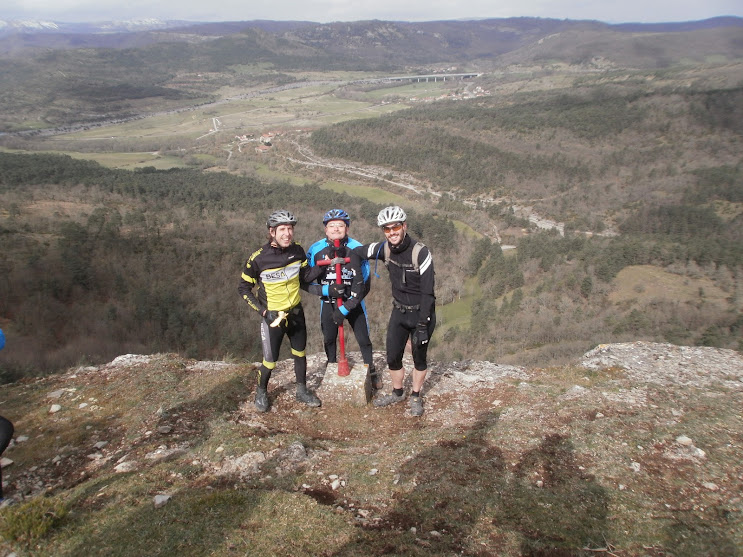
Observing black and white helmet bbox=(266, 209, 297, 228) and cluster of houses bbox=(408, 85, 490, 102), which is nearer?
black and white helmet bbox=(266, 209, 297, 228)

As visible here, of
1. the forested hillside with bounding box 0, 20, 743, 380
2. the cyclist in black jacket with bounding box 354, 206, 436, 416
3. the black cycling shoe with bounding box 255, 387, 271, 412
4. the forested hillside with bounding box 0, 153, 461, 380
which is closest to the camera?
the cyclist in black jacket with bounding box 354, 206, 436, 416

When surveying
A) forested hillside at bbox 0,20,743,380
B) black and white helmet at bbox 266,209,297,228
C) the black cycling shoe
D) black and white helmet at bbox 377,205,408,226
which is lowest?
forested hillside at bbox 0,20,743,380

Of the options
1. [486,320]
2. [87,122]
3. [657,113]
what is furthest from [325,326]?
[87,122]

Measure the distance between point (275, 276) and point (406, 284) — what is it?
181 centimetres

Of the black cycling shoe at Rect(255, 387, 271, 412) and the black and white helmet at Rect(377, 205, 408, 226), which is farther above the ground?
the black and white helmet at Rect(377, 205, 408, 226)

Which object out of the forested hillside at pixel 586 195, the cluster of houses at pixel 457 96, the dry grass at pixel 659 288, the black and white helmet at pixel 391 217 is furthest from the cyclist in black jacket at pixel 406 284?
the cluster of houses at pixel 457 96

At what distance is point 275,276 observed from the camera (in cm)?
584

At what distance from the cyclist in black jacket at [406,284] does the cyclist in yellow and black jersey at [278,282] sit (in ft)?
3.08

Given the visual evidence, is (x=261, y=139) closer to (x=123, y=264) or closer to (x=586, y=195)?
(x=586, y=195)

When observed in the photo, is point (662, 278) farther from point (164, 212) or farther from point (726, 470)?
point (164, 212)

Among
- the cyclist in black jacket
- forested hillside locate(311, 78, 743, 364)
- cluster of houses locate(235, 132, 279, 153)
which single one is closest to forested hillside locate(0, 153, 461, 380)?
the cyclist in black jacket

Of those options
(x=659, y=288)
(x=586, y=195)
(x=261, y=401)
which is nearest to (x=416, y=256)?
(x=261, y=401)

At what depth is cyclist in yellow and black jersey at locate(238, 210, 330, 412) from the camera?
5754mm

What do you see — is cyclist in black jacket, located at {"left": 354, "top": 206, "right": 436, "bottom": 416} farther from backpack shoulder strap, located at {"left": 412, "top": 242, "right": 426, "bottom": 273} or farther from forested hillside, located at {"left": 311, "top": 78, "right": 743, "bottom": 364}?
forested hillside, located at {"left": 311, "top": 78, "right": 743, "bottom": 364}
